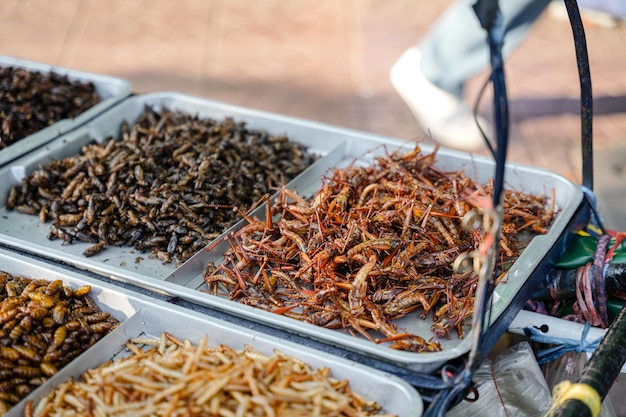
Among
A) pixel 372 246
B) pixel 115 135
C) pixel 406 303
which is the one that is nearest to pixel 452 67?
pixel 115 135

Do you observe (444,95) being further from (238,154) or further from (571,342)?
(571,342)

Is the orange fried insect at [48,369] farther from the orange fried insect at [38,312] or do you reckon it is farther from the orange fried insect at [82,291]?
the orange fried insect at [82,291]

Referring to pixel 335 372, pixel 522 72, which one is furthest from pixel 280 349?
pixel 522 72

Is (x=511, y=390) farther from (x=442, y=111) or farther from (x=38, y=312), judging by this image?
(x=442, y=111)

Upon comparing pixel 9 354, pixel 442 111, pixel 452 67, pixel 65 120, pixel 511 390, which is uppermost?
pixel 65 120

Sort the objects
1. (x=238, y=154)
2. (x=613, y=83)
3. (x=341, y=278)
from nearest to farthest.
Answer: (x=341, y=278), (x=238, y=154), (x=613, y=83)

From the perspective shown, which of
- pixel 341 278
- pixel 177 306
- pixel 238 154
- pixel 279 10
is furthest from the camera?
pixel 279 10
